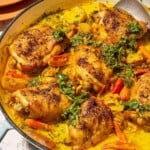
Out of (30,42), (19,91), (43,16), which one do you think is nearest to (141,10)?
(43,16)

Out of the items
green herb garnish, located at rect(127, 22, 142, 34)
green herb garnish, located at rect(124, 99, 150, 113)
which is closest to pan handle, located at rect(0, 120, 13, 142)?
green herb garnish, located at rect(124, 99, 150, 113)

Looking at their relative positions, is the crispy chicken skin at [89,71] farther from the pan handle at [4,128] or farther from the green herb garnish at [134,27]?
the pan handle at [4,128]

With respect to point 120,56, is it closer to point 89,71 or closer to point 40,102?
point 89,71

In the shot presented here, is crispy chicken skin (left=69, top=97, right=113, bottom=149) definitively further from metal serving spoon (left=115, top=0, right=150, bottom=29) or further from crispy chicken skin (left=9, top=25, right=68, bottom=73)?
metal serving spoon (left=115, top=0, right=150, bottom=29)

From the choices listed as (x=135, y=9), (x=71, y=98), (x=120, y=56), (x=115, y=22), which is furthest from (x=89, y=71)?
(x=135, y=9)

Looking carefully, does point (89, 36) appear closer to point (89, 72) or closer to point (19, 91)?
point (89, 72)

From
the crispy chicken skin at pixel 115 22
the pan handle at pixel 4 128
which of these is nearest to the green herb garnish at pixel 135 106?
the crispy chicken skin at pixel 115 22
